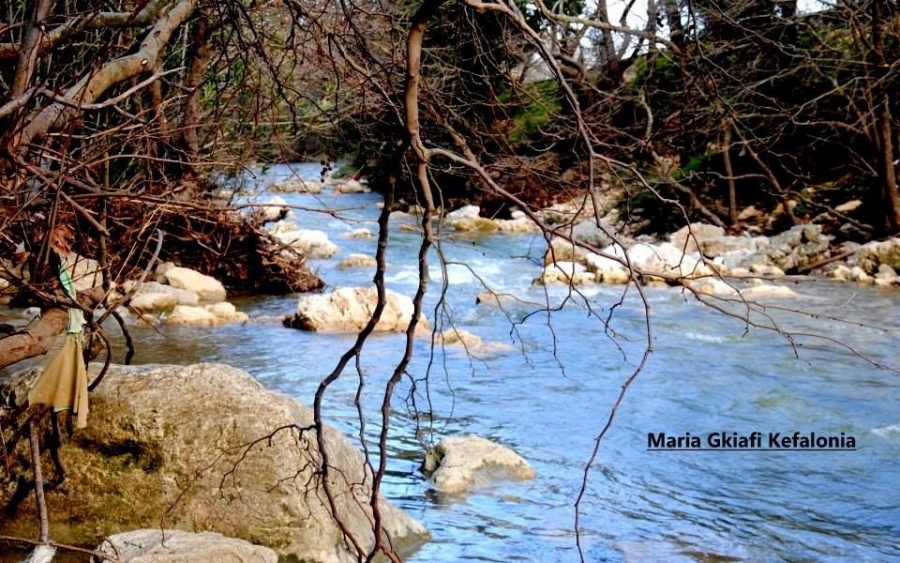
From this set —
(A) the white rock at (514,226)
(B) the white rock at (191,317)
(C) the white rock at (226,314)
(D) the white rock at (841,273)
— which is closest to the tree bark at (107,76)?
(B) the white rock at (191,317)

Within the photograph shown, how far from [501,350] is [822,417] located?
316cm

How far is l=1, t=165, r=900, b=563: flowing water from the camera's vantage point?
4801 millimetres

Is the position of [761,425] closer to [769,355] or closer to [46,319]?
[769,355]

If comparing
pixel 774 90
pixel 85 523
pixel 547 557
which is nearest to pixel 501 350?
pixel 547 557

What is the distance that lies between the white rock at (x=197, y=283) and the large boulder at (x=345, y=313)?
209 centimetres

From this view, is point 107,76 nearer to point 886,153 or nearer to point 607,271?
point 607,271

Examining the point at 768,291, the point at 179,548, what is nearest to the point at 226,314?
the point at 768,291

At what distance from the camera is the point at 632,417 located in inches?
283

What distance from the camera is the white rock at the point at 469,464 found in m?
5.39

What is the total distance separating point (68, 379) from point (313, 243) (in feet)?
41.0

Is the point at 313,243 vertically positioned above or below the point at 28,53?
below

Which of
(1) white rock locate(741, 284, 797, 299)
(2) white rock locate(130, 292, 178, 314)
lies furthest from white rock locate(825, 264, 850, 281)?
(2) white rock locate(130, 292, 178, 314)

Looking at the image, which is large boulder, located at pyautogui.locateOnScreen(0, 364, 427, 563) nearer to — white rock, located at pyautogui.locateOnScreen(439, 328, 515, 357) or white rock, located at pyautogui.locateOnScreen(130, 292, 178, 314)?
white rock, located at pyautogui.locateOnScreen(439, 328, 515, 357)

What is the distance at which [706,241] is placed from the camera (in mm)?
15938
